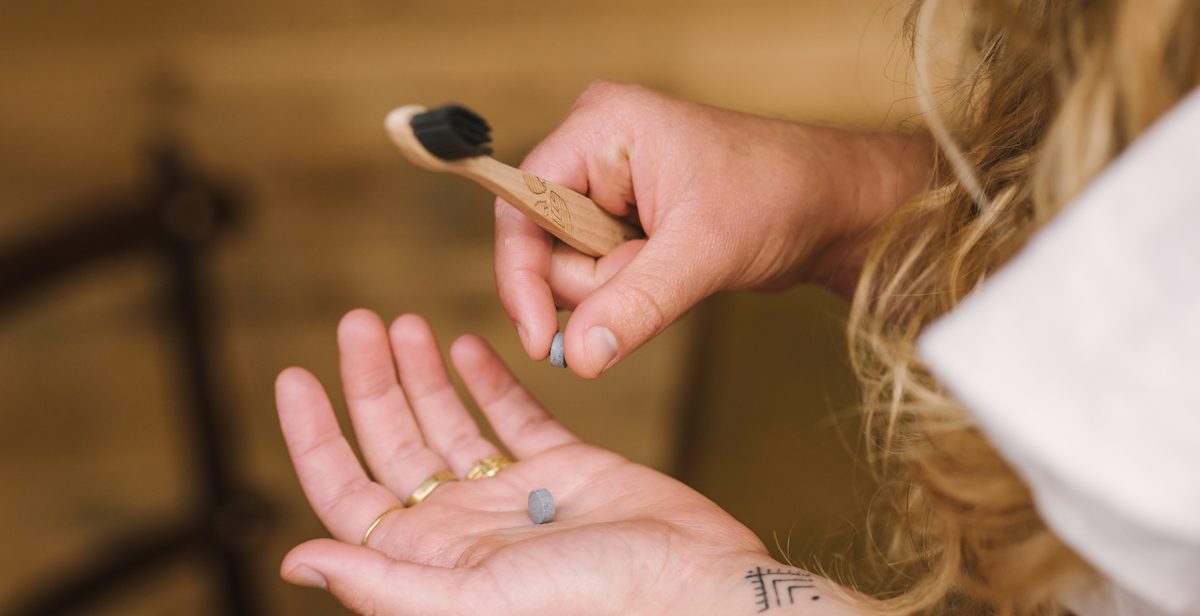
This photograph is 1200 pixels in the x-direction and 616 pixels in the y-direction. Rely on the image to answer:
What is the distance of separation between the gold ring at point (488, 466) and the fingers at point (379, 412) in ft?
0.09

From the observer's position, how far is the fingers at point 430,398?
2.22ft

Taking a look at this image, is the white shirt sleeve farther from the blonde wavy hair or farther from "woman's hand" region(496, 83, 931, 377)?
"woman's hand" region(496, 83, 931, 377)

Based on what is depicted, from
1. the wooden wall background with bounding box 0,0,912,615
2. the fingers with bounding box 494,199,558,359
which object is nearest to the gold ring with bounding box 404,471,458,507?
the fingers with bounding box 494,199,558,359

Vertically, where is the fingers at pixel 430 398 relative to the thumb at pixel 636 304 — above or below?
below

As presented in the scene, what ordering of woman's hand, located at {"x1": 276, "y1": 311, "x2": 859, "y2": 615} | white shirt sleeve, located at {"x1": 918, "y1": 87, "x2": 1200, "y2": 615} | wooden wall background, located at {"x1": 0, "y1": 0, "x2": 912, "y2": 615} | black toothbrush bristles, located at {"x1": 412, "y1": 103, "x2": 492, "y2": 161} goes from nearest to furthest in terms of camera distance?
white shirt sleeve, located at {"x1": 918, "y1": 87, "x2": 1200, "y2": 615} < black toothbrush bristles, located at {"x1": 412, "y1": 103, "x2": 492, "y2": 161} < woman's hand, located at {"x1": 276, "y1": 311, "x2": 859, "y2": 615} < wooden wall background, located at {"x1": 0, "y1": 0, "x2": 912, "y2": 615}

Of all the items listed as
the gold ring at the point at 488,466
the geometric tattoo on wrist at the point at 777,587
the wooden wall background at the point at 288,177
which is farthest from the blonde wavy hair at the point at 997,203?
the wooden wall background at the point at 288,177

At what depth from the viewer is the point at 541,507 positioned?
0.58 metres

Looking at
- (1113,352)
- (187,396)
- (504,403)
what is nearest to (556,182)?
(504,403)

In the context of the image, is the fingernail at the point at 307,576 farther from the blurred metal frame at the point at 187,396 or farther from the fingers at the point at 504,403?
the blurred metal frame at the point at 187,396

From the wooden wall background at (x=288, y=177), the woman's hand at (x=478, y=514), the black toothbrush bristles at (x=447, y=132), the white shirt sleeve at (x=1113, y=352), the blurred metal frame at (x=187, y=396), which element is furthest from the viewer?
the wooden wall background at (x=288, y=177)

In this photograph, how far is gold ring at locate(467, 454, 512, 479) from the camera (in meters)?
0.65

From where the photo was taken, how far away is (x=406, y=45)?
130 centimetres

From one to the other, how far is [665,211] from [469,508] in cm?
23

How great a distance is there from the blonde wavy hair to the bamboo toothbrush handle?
17cm
